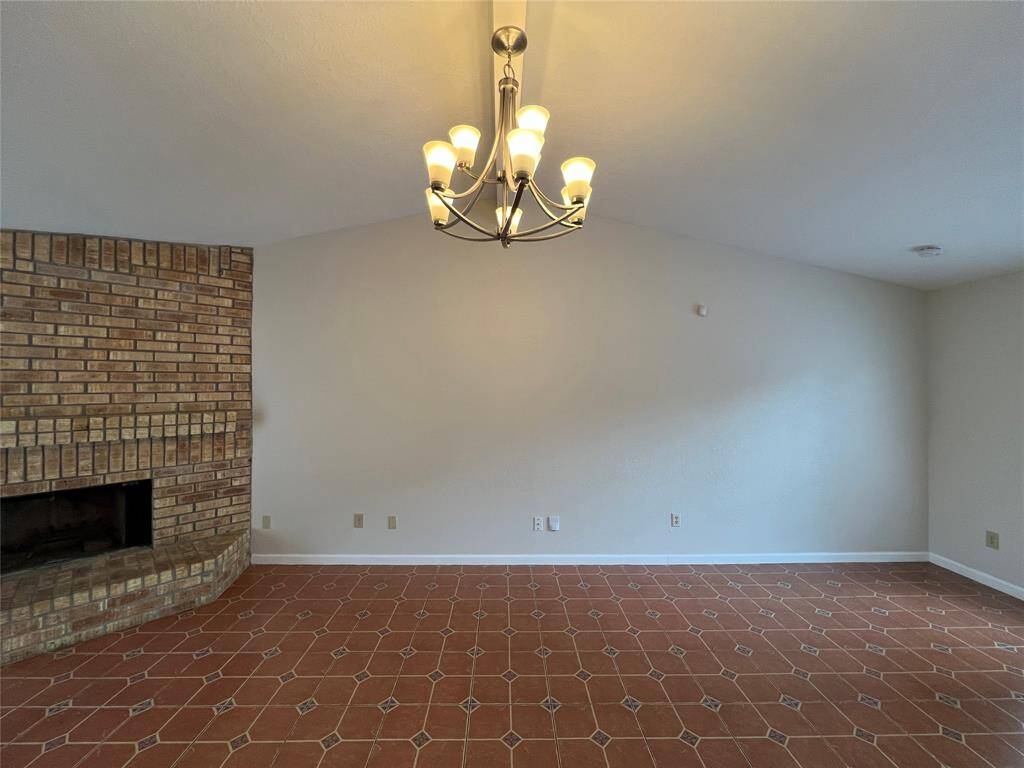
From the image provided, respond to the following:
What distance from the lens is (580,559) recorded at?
360cm

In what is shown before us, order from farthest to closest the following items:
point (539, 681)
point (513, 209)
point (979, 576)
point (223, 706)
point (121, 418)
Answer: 1. point (979, 576)
2. point (121, 418)
3. point (539, 681)
4. point (223, 706)
5. point (513, 209)

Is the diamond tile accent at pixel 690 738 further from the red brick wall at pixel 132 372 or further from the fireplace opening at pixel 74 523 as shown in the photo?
the fireplace opening at pixel 74 523

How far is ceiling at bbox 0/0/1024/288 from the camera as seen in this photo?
1.59 metres

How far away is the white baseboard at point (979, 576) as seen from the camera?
3082 millimetres

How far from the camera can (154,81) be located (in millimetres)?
1812

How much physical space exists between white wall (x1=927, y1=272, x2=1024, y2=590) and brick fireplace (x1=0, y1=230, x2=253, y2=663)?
571 centimetres

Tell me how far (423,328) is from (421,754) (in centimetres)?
273

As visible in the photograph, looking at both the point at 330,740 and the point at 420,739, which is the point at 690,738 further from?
the point at 330,740

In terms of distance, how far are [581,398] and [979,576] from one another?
11.0ft

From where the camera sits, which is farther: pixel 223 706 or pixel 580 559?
pixel 580 559

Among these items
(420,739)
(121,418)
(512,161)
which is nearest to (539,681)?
(420,739)

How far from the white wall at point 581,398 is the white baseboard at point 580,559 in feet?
0.18

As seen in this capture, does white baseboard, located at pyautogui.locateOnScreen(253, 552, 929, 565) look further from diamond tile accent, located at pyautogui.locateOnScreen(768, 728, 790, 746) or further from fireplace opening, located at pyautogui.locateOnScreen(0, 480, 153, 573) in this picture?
diamond tile accent, located at pyautogui.locateOnScreen(768, 728, 790, 746)

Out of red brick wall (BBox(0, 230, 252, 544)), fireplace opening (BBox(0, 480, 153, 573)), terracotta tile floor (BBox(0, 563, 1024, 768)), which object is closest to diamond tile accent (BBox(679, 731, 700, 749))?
terracotta tile floor (BBox(0, 563, 1024, 768))
